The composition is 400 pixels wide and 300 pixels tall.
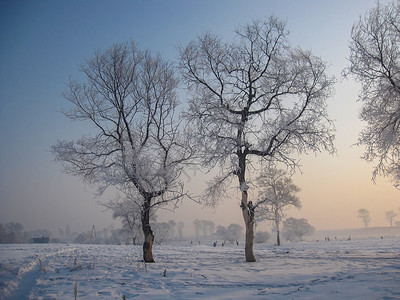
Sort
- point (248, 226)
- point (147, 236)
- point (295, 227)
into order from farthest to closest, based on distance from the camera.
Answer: point (295, 227)
point (147, 236)
point (248, 226)

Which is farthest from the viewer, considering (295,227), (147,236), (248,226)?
(295,227)

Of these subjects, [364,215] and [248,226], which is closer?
[248,226]

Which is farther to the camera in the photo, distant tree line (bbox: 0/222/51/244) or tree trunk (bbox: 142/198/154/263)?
distant tree line (bbox: 0/222/51/244)

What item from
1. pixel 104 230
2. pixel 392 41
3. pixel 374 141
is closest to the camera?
pixel 392 41

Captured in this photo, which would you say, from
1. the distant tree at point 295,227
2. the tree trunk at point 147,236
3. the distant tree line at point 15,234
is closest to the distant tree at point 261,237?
the distant tree at point 295,227

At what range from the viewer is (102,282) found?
303 inches

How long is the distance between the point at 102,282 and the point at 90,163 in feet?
25.2

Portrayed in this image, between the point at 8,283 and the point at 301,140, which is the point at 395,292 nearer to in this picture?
the point at 301,140

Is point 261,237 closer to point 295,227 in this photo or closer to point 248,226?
point 295,227

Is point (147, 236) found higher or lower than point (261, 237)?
higher

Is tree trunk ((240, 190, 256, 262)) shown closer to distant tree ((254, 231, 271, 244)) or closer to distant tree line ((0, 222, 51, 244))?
distant tree ((254, 231, 271, 244))

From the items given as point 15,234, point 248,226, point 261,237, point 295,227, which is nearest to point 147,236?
point 248,226

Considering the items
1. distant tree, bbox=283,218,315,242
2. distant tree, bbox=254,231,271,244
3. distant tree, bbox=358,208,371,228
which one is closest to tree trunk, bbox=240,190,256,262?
distant tree, bbox=254,231,271,244

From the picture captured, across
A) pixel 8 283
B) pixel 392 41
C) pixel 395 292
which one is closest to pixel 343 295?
pixel 395 292
